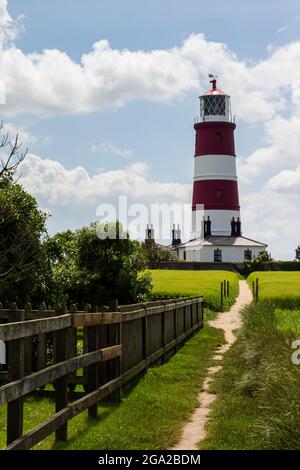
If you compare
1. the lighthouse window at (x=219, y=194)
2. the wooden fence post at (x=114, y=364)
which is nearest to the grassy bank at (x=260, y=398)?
the wooden fence post at (x=114, y=364)

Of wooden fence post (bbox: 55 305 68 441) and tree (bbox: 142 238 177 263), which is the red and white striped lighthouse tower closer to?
tree (bbox: 142 238 177 263)

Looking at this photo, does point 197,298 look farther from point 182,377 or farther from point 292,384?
point 292,384

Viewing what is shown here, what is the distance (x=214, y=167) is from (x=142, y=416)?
3100 inches

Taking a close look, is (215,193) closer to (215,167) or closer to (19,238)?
(215,167)

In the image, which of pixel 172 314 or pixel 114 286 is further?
pixel 114 286

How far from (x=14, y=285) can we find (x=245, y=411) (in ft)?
27.7

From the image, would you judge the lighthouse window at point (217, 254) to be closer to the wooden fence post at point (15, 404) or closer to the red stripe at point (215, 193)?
the red stripe at point (215, 193)

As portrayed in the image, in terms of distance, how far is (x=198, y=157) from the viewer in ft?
292

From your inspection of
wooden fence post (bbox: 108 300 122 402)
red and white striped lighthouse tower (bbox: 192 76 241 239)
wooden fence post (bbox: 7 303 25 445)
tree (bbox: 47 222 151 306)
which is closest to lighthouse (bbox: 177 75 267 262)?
red and white striped lighthouse tower (bbox: 192 76 241 239)

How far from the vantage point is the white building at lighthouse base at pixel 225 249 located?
3750 inches

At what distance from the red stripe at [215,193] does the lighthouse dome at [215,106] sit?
28.9 feet

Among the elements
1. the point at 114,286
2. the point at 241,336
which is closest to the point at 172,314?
the point at 241,336

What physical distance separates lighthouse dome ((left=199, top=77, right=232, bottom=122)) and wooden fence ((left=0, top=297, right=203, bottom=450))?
252 ft
